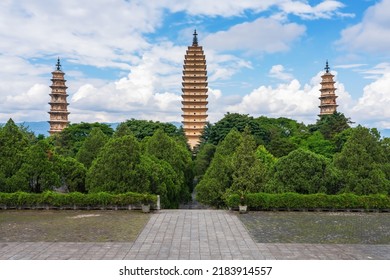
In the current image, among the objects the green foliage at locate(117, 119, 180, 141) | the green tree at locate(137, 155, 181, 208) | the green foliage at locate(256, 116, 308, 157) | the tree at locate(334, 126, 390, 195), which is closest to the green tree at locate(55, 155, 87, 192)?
the green tree at locate(137, 155, 181, 208)

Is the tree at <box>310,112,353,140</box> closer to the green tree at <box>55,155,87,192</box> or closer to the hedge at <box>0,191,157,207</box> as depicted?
the green tree at <box>55,155,87,192</box>

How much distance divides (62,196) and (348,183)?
47.2ft

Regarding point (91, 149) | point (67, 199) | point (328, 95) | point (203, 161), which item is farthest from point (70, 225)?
point (328, 95)

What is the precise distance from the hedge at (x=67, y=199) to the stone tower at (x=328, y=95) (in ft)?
166

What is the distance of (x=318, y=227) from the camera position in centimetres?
1487

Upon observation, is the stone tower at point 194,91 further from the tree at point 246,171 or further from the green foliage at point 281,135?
the tree at point 246,171

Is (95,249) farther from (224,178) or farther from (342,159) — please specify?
(342,159)

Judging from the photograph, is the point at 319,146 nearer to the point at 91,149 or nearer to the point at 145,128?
the point at 91,149

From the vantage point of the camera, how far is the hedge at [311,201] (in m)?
18.5

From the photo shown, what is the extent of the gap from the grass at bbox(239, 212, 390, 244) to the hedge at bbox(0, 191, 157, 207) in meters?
5.44

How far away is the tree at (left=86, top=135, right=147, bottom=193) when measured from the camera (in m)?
19.8

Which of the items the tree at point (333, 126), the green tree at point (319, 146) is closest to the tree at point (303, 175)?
the green tree at point (319, 146)

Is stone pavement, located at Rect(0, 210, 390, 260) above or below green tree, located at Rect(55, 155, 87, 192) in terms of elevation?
below

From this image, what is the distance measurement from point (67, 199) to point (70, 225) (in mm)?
3883
